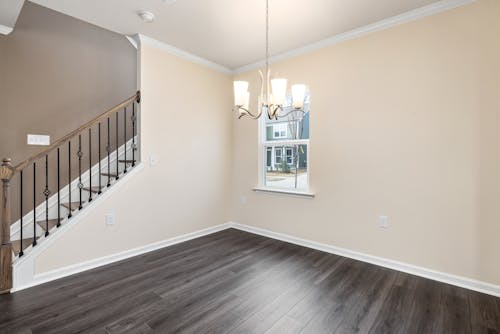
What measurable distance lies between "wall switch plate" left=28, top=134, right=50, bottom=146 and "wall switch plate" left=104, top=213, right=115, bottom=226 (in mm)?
1303

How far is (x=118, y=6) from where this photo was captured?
2.54m

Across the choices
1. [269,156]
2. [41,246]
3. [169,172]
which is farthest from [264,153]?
[41,246]

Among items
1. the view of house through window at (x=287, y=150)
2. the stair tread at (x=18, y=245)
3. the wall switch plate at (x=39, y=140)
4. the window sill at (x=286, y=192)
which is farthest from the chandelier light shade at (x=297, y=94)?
the wall switch plate at (x=39, y=140)

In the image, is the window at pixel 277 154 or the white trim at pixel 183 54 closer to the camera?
the white trim at pixel 183 54

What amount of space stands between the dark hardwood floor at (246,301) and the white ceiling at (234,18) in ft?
9.06

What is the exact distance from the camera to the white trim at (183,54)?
3.23 metres

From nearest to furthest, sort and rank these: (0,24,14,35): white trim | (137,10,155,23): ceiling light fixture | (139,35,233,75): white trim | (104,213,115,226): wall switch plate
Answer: (137,10,155,23): ceiling light fixture < (0,24,14,35): white trim < (104,213,115,226): wall switch plate < (139,35,233,75): white trim

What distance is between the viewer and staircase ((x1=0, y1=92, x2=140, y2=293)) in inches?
89.0

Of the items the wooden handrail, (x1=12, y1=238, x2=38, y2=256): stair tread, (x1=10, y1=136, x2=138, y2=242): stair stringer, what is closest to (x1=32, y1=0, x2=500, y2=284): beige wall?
(x1=12, y1=238, x2=38, y2=256): stair tread

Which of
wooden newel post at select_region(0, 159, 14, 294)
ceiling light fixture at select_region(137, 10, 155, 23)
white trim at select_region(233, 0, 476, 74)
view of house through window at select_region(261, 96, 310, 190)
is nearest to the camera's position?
wooden newel post at select_region(0, 159, 14, 294)

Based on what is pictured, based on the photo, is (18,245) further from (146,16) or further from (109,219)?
(146,16)

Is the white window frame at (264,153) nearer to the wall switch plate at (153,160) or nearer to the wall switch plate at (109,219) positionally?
the wall switch plate at (153,160)

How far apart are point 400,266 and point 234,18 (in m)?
3.27

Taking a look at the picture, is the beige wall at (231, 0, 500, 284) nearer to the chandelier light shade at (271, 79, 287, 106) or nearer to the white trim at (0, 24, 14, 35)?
the chandelier light shade at (271, 79, 287, 106)
